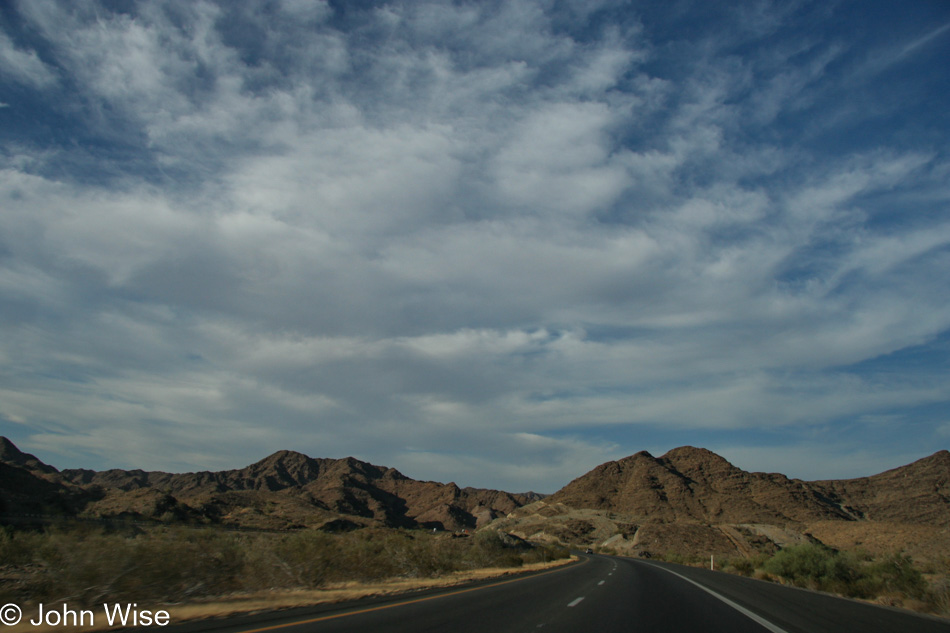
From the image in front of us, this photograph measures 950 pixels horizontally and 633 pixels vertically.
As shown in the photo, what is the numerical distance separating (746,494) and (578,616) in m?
146

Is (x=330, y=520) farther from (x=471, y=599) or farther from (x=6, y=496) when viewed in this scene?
(x=471, y=599)

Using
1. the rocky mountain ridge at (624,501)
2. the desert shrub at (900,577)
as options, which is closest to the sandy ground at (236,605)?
the desert shrub at (900,577)

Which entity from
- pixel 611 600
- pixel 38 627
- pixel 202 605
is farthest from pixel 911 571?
pixel 38 627

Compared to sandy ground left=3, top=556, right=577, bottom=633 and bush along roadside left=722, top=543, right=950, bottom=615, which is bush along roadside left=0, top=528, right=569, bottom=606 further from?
bush along roadside left=722, top=543, right=950, bottom=615

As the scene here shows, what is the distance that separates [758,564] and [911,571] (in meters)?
20.0

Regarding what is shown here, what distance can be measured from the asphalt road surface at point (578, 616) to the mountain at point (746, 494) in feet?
335

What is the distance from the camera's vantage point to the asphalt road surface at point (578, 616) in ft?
30.9

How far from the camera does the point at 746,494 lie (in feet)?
448

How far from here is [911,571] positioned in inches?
759

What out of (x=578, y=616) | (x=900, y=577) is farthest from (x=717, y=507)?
(x=578, y=616)

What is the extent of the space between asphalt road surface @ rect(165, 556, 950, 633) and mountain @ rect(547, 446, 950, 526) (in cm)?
10210

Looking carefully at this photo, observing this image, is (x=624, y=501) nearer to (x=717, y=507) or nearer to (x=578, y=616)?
(x=717, y=507)

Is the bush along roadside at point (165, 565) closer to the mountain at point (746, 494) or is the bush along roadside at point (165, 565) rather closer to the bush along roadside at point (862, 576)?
the bush along roadside at point (862, 576)

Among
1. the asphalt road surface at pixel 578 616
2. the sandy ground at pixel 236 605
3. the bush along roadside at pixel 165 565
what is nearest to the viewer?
the sandy ground at pixel 236 605
